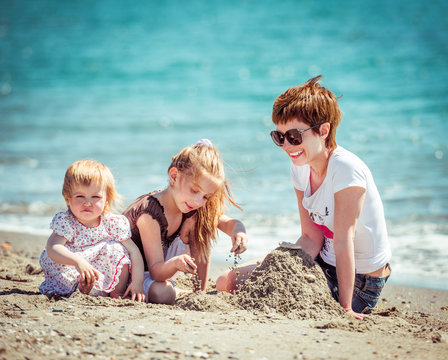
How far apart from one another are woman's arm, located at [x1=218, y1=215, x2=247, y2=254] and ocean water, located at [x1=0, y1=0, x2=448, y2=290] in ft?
1.00

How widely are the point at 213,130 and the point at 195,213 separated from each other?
784 centimetres

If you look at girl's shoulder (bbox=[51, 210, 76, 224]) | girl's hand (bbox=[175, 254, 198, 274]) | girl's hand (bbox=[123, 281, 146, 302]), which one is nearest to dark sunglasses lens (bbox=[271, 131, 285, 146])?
girl's hand (bbox=[175, 254, 198, 274])

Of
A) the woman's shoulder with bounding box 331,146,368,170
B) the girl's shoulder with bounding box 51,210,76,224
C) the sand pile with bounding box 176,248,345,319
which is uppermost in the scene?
the woman's shoulder with bounding box 331,146,368,170

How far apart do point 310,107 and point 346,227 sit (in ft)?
2.43

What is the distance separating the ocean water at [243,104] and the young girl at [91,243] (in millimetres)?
902

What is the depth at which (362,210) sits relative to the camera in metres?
A: 3.33

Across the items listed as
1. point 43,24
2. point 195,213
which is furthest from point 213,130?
point 43,24

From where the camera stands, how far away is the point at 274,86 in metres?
15.5

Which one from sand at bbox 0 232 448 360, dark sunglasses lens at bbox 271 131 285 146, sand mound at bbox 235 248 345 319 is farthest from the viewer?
dark sunglasses lens at bbox 271 131 285 146

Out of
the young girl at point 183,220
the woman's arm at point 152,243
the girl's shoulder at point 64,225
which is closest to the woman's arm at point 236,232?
the young girl at point 183,220

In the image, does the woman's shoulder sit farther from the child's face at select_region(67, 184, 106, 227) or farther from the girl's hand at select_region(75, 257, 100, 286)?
the girl's hand at select_region(75, 257, 100, 286)

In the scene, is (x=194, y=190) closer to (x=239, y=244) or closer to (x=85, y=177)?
(x=239, y=244)

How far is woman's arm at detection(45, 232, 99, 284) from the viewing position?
3.27 m

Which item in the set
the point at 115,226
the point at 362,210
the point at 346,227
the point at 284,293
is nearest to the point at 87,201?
the point at 115,226
